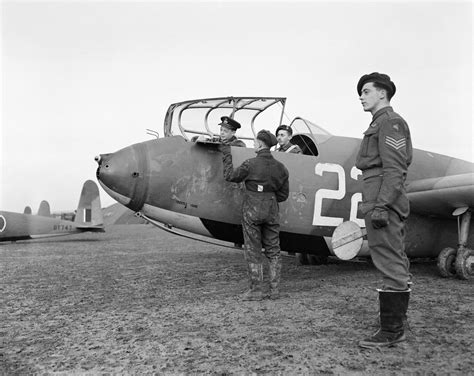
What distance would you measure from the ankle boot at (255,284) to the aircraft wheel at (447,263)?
2633 millimetres

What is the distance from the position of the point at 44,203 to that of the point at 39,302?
1822cm

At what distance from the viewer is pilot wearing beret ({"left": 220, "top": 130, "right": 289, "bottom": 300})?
4266mm

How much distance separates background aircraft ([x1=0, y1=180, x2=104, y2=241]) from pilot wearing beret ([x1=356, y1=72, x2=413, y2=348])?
14.0 meters

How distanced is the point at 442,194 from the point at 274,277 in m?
2.56

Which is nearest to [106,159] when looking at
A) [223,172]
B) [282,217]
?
[223,172]

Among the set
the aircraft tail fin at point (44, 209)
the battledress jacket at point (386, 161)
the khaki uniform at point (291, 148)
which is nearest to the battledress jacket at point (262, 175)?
the khaki uniform at point (291, 148)

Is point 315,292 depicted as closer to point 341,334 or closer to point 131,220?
point 341,334

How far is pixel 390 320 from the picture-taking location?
2682mm

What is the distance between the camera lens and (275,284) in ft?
13.7

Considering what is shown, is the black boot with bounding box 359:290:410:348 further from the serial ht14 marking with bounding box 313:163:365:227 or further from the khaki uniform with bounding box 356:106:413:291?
the serial ht14 marking with bounding box 313:163:365:227

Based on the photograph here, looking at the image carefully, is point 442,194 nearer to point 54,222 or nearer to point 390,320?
point 390,320

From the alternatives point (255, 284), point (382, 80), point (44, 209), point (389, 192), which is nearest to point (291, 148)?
point (255, 284)

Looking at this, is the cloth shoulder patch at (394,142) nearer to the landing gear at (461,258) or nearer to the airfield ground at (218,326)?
the airfield ground at (218,326)

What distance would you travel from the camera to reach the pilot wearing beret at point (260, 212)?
4266mm
